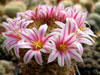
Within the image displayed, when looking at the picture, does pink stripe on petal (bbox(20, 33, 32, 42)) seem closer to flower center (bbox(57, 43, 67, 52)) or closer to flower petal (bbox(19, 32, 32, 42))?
flower petal (bbox(19, 32, 32, 42))

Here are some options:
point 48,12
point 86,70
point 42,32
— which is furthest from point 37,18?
point 86,70

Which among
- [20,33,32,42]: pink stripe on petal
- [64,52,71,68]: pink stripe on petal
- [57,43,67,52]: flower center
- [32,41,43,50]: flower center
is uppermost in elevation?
[20,33,32,42]: pink stripe on petal

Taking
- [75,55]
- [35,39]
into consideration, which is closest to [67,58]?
[75,55]

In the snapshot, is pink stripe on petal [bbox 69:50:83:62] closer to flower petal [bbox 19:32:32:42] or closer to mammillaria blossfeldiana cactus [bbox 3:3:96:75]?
mammillaria blossfeldiana cactus [bbox 3:3:96:75]

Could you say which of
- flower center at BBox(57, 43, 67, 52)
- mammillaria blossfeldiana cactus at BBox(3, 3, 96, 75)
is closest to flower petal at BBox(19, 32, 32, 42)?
mammillaria blossfeldiana cactus at BBox(3, 3, 96, 75)

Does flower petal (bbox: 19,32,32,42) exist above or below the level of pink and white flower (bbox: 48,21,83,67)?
above

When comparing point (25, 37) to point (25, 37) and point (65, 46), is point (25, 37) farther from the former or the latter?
point (65, 46)

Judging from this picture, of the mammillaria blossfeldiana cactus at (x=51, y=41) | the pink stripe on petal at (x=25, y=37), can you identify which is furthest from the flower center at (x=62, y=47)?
the pink stripe on petal at (x=25, y=37)

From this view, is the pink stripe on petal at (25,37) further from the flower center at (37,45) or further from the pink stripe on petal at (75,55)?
the pink stripe on petal at (75,55)
